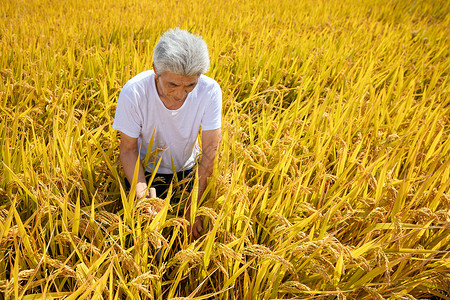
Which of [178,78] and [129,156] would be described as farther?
[129,156]

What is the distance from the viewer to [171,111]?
60.4 inches

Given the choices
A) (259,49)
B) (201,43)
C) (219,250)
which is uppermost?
(201,43)

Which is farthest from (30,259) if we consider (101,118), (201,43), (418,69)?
(418,69)

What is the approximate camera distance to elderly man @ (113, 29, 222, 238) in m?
1.29

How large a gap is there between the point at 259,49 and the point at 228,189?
7.04 feet

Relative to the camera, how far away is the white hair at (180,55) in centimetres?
123

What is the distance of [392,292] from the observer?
105 cm

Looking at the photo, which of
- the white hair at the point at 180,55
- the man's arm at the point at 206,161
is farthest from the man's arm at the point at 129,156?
the white hair at the point at 180,55

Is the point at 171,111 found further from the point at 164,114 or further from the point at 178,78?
the point at 178,78

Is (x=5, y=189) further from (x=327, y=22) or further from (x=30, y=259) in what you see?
(x=327, y=22)

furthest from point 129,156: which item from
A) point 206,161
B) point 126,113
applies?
point 206,161

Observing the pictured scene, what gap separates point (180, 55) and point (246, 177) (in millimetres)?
691

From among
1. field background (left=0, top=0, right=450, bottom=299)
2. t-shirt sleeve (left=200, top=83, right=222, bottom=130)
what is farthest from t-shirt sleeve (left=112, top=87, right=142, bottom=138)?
t-shirt sleeve (left=200, top=83, right=222, bottom=130)

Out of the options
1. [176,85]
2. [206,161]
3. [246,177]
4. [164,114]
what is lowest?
[246,177]
